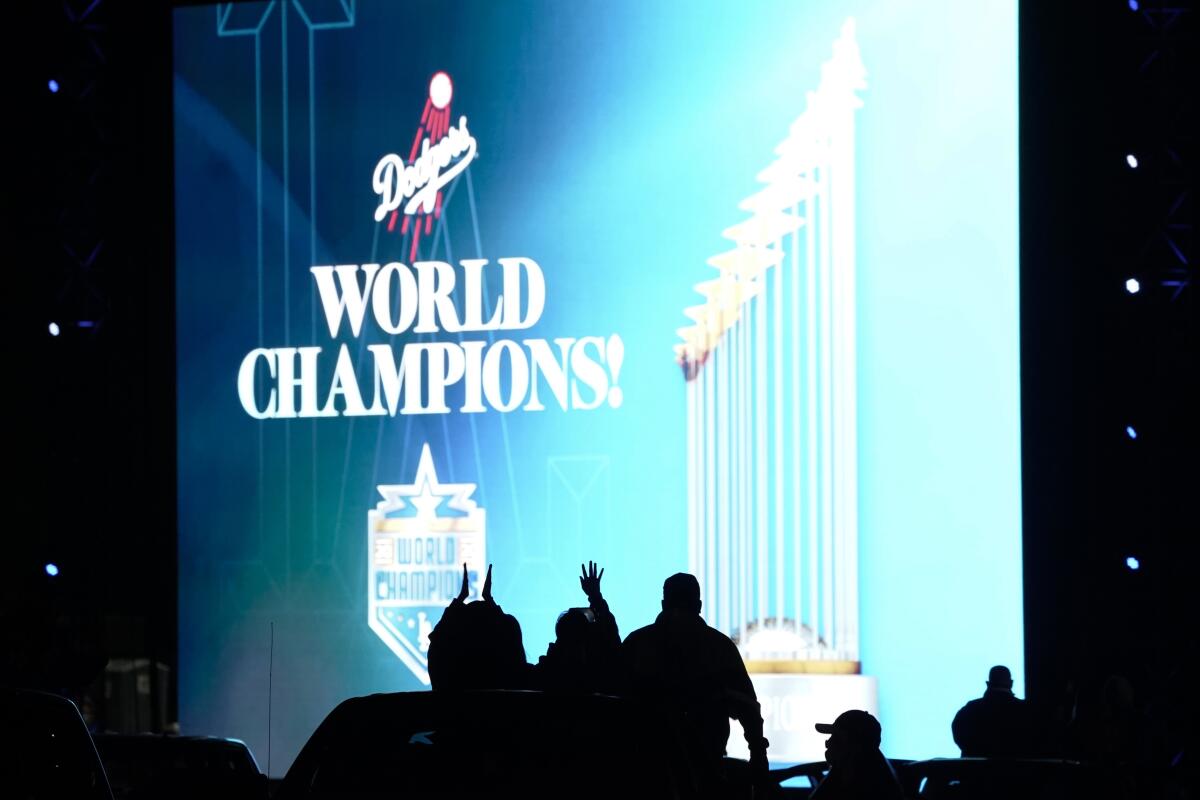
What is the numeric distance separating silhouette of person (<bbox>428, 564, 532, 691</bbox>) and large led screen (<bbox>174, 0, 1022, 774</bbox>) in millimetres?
3468

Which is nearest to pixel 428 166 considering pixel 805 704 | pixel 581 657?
pixel 805 704

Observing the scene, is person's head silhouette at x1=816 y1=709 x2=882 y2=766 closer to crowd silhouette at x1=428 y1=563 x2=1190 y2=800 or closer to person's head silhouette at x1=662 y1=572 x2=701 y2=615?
crowd silhouette at x1=428 y1=563 x2=1190 y2=800

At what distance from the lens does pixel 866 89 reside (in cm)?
842

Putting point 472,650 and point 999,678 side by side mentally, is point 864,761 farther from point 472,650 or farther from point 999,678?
point 999,678

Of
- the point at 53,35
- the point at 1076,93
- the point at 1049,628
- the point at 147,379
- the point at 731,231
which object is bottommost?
the point at 1049,628

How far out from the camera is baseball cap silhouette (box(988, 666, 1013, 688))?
289 inches

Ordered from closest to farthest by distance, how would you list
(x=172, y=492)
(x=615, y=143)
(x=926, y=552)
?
1. (x=926, y=552)
2. (x=615, y=143)
3. (x=172, y=492)

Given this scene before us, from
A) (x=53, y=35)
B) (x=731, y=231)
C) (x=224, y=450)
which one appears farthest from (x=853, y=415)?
(x=53, y=35)

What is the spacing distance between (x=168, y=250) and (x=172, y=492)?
1416 millimetres

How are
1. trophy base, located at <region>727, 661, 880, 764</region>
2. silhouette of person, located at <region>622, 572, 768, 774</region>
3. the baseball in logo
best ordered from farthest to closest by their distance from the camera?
the baseball in logo, trophy base, located at <region>727, 661, 880, 764</region>, silhouette of person, located at <region>622, 572, 768, 774</region>

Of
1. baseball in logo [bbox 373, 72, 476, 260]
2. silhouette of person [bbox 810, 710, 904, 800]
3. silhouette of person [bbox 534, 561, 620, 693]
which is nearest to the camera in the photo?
silhouette of person [bbox 810, 710, 904, 800]

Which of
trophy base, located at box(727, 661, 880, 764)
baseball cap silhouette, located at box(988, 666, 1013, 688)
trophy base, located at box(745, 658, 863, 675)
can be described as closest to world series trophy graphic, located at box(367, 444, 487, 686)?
trophy base, located at box(745, 658, 863, 675)

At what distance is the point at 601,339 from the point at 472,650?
3.90 metres

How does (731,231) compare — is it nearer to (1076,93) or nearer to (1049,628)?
(1076,93)
